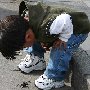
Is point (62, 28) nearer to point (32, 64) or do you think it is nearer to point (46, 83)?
point (46, 83)

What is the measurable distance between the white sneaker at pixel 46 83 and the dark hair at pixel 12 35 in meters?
0.52

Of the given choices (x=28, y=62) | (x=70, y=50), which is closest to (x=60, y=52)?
(x=70, y=50)

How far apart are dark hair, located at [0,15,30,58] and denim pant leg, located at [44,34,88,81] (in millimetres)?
449

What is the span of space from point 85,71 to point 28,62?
74 centimetres

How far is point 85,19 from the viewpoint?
3.21m

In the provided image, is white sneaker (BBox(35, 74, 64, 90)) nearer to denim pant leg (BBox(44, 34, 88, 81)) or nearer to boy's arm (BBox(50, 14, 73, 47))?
denim pant leg (BBox(44, 34, 88, 81))

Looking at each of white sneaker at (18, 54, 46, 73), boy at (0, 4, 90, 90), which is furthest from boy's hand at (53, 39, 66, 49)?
white sneaker at (18, 54, 46, 73)

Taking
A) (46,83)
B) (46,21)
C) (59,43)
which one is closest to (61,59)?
(59,43)

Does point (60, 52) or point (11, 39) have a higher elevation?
point (11, 39)

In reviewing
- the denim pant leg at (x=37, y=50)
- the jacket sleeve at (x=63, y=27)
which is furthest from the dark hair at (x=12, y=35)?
the denim pant leg at (x=37, y=50)

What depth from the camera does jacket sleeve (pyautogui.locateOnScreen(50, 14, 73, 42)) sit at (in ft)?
9.77

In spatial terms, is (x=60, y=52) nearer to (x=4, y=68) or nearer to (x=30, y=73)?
(x=30, y=73)

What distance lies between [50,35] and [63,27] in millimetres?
136

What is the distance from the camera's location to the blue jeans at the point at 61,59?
10.2 ft
